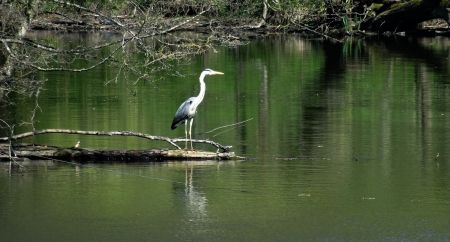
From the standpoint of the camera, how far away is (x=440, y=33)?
2092 inches

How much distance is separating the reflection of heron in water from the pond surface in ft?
0.09

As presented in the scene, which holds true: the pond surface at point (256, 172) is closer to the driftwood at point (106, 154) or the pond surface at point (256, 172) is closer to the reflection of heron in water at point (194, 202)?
the reflection of heron in water at point (194, 202)

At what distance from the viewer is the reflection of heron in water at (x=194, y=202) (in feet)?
39.9

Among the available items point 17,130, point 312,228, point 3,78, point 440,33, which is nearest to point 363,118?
point 17,130

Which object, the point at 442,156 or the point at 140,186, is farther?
the point at 442,156

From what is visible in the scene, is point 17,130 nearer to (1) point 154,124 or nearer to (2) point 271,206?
(1) point 154,124

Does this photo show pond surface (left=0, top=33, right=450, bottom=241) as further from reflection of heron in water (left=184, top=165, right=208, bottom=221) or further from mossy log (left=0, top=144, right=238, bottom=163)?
mossy log (left=0, top=144, right=238, bottom=163)

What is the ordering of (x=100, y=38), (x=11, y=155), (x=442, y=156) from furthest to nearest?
(x=100, y=38), (x=442, y=156), (x=11, y=155)

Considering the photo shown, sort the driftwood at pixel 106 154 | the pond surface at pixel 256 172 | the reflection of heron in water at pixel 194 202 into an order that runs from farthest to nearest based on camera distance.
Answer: the driftwood at pixel 106 154, the reflection of heron in water at pixel 194 202, the pond surface at pixel 256 172

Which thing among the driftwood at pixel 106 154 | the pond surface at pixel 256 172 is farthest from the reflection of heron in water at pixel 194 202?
the driftwood at pixel 106 154

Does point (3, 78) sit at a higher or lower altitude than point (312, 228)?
higher

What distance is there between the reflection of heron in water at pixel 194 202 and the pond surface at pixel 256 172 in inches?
1.1

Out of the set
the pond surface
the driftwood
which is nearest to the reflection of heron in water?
the pond surface

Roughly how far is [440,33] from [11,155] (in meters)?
40.6
